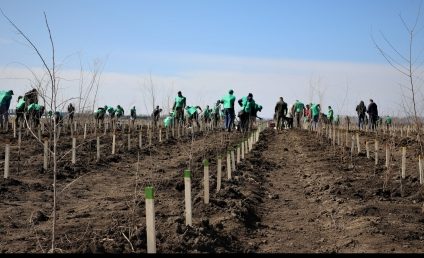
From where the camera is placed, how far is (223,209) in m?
6.68

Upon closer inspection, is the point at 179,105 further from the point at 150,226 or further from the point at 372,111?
the point at 150,226

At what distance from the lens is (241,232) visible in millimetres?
5863

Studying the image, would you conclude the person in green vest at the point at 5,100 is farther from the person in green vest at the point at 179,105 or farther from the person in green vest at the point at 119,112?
the person in green vest at the point at 119,112

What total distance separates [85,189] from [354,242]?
5118mm

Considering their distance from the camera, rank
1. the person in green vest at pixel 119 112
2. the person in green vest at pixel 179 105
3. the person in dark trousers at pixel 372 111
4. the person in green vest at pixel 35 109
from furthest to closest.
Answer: the person in green vest at pixel 119 112 < the person in dark trousers at pixel 372 111 < the person in green vest at pixel 179 105 < the person in green vest at pixel 35 109

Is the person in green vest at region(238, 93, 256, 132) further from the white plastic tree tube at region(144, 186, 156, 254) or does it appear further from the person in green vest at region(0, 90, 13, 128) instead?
the white plastic tree tube at region(144, 186, 156, 254)

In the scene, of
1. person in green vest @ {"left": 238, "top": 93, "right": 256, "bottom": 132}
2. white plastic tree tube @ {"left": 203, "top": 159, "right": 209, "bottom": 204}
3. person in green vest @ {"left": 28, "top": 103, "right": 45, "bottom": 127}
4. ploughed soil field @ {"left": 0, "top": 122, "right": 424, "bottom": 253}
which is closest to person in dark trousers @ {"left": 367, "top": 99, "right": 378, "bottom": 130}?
person in green vest @ {"left": 238, "top": 93, "right": 256, "bottom": 132}

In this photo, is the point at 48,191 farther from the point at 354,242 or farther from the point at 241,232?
the point at 354,242

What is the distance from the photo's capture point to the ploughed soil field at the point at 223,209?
510cm

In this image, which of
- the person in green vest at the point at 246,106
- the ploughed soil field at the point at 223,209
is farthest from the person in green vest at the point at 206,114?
the ploughed soil field at the point at 223,209

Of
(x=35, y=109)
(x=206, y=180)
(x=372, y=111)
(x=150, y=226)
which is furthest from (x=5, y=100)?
(x=372, y=111)
